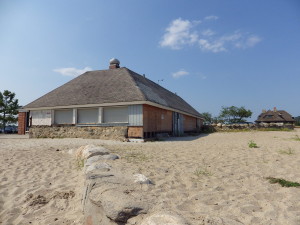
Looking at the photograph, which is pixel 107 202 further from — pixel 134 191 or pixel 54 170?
pixel 54 170

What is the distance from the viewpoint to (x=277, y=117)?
184ft

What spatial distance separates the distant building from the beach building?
4797cm

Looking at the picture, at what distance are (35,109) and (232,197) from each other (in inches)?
714

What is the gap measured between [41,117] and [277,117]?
58.8 meters

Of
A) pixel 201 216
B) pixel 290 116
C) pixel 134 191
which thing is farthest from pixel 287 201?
pixel 290 116

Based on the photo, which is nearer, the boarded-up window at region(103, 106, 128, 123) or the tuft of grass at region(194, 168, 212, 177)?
the tuft of grass at region(194, 168, 212, 177)

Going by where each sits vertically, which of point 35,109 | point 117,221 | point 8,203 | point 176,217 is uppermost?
point 35,109

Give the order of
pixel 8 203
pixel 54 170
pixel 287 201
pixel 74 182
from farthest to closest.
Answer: pixel 54 170, pixel 74 182, pixel 8 203, pixel 287 201

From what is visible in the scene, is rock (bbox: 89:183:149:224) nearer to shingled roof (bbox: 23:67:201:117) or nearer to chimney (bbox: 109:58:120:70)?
shingled roof (bbox: 23:67:201:117)

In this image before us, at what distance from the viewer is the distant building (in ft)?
182

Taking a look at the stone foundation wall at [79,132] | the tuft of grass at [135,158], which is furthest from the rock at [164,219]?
the stone foundation wall at [79,132]

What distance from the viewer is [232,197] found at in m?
3.07

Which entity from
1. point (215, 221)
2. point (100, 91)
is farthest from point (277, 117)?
point (215, 221)

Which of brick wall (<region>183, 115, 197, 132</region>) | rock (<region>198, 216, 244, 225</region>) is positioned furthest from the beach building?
rock (<region>198, 216, 244, 225</region>)
